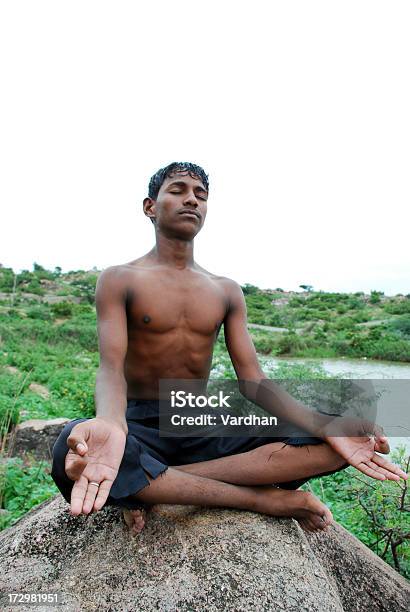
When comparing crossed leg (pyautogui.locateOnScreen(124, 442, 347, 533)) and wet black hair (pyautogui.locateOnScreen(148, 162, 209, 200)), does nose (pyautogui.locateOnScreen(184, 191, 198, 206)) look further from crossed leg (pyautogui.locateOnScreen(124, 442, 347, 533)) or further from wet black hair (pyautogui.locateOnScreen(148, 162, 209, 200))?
crossed leg (pyautogui.locateOnScreen(124, 442, 347, 533))

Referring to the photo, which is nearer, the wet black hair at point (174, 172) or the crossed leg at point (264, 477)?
the crossed leg at point (264, 477)

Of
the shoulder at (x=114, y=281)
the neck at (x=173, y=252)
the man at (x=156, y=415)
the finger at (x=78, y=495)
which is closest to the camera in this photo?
the finger at (x=78, y=495)

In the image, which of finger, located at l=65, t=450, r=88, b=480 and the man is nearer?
finger, located at l=65, t=450, r=88, b=480

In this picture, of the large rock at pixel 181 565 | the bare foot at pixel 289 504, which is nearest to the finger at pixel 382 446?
the bare foot at pixel 289 504

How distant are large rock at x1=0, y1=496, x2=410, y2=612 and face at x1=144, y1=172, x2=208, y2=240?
119cm

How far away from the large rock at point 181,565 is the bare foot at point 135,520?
0.02 meters

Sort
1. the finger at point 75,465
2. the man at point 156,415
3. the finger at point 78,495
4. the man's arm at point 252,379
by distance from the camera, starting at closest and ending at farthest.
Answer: the finger at point 78,495 < the finger at point 75,465 < the man at point 156,415 < the man's arm at point 252,379

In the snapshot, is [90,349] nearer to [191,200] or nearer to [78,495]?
[191,200]

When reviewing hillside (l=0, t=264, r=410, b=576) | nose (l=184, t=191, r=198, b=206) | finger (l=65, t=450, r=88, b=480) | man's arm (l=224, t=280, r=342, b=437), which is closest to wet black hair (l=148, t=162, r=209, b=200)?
nose (l=184, t=191, r=198, b=206)

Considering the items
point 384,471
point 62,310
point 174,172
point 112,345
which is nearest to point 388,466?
point 384,471

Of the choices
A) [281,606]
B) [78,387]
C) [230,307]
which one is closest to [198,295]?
[230,307]

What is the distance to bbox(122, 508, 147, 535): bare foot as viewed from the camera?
186cm

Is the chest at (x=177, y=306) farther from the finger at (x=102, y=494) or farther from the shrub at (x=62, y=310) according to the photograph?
the shrub at (x=62, y=310)

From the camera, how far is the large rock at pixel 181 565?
1651 mm
